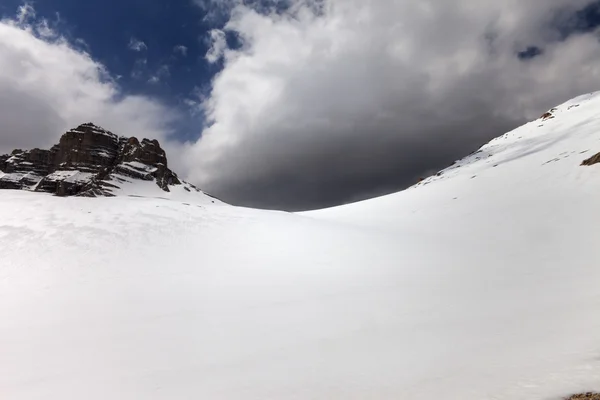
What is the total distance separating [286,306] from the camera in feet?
44.6

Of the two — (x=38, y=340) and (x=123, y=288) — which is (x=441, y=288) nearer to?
(x=123, y=288)

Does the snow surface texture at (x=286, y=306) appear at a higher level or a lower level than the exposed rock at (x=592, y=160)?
lower

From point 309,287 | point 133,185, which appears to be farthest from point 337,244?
point 133,185

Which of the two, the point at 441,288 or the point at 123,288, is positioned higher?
the point at 123,288

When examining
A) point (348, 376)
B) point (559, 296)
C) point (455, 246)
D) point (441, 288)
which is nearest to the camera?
point (348, 376)

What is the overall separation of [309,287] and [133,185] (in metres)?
191

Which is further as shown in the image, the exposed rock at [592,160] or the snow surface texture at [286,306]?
the exposed rock at [592,160]

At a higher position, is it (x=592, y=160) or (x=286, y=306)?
(x=592, y=160)

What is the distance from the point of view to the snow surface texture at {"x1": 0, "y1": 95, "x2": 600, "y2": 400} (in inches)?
316

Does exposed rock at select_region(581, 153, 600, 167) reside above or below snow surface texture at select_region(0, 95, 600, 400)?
above

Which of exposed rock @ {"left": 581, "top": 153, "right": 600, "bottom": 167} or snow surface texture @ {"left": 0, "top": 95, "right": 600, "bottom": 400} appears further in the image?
exposed rock @ {"left": 581, "top": 153, "right": 600, "bottom": 167}

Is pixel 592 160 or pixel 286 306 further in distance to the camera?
pixel 592 160

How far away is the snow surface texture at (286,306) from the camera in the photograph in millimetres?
8039

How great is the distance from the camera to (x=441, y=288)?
49.7 feet
